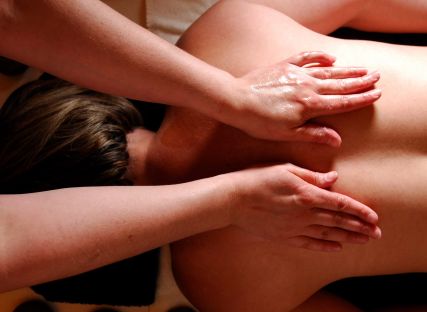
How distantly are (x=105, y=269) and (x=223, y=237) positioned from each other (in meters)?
0.37

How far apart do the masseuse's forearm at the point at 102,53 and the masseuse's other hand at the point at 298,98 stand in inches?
2.7

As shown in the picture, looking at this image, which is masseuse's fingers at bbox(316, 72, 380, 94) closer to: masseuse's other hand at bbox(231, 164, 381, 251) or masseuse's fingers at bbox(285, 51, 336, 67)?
masseuse's fingers at bbox(285, 51, 336, 67)

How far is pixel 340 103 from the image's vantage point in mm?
993

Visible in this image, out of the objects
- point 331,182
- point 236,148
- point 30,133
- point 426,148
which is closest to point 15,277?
point 30,133

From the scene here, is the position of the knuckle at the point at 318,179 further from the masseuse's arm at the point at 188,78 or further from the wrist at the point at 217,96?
the wrist at the point at 217,96

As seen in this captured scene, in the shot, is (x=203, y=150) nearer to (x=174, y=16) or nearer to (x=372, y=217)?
(x=372, y=217)

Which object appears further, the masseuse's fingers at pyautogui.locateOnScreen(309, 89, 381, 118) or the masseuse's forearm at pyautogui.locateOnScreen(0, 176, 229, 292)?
the masseuse's fingers at pyautogui.locateOnScreen(309, 89, 381, 118)

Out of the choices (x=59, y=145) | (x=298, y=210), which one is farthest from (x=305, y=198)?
(x=59, y=145)

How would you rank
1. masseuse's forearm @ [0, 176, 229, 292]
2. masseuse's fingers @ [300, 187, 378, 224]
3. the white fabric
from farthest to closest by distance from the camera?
the white fabric
masseuse's fingers @ [300, 187, 378, 224]
masseuse's forearm @ [0, 176, 229, 292]

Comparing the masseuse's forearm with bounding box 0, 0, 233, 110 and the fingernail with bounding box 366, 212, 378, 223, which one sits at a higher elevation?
the masseuse's forearm with bounding box 0, 0, 233, 110

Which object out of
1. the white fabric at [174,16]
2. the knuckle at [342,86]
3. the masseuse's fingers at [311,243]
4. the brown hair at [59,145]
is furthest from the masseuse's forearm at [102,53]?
the white fabric at [174,16]

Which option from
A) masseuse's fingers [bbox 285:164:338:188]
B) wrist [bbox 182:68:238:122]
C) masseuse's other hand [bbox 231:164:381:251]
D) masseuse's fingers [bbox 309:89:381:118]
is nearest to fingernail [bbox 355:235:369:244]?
masseuse's other hand [bbox 231:164:381:251]

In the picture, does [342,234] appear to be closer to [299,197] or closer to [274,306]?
[299,197]

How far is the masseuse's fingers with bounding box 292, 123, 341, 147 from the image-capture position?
1.00m
